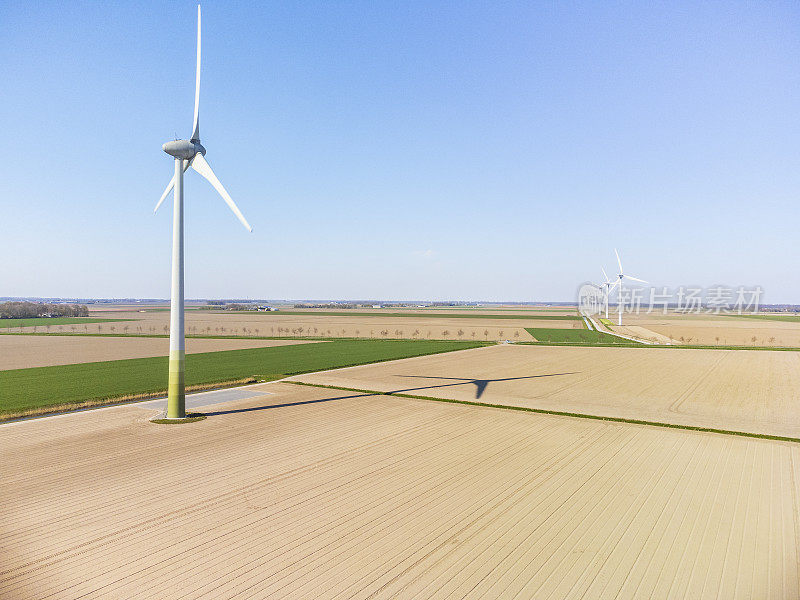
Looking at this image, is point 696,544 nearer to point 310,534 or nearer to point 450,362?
point 310,534

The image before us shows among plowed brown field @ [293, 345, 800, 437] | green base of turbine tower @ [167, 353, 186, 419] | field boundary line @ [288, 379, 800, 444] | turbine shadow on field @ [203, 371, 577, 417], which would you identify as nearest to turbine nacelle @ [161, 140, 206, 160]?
green base of turbine tower @ [167, 353, 186, 419]

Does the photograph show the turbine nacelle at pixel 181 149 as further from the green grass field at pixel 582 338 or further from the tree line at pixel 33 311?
the tree line at pixel 33 311

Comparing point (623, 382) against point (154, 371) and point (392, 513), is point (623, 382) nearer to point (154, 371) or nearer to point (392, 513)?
point (392, 513)

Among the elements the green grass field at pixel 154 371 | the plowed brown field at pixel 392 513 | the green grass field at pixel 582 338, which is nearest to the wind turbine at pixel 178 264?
the plowed brown field at pixel 392 513

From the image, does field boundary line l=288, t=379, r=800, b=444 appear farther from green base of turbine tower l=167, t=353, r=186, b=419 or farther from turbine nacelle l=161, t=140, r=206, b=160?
turbine nacelle l=161, t=140, r=206, b=160

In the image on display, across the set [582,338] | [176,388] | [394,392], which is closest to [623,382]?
[394,392]

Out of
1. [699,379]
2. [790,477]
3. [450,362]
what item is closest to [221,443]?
[790,477]
